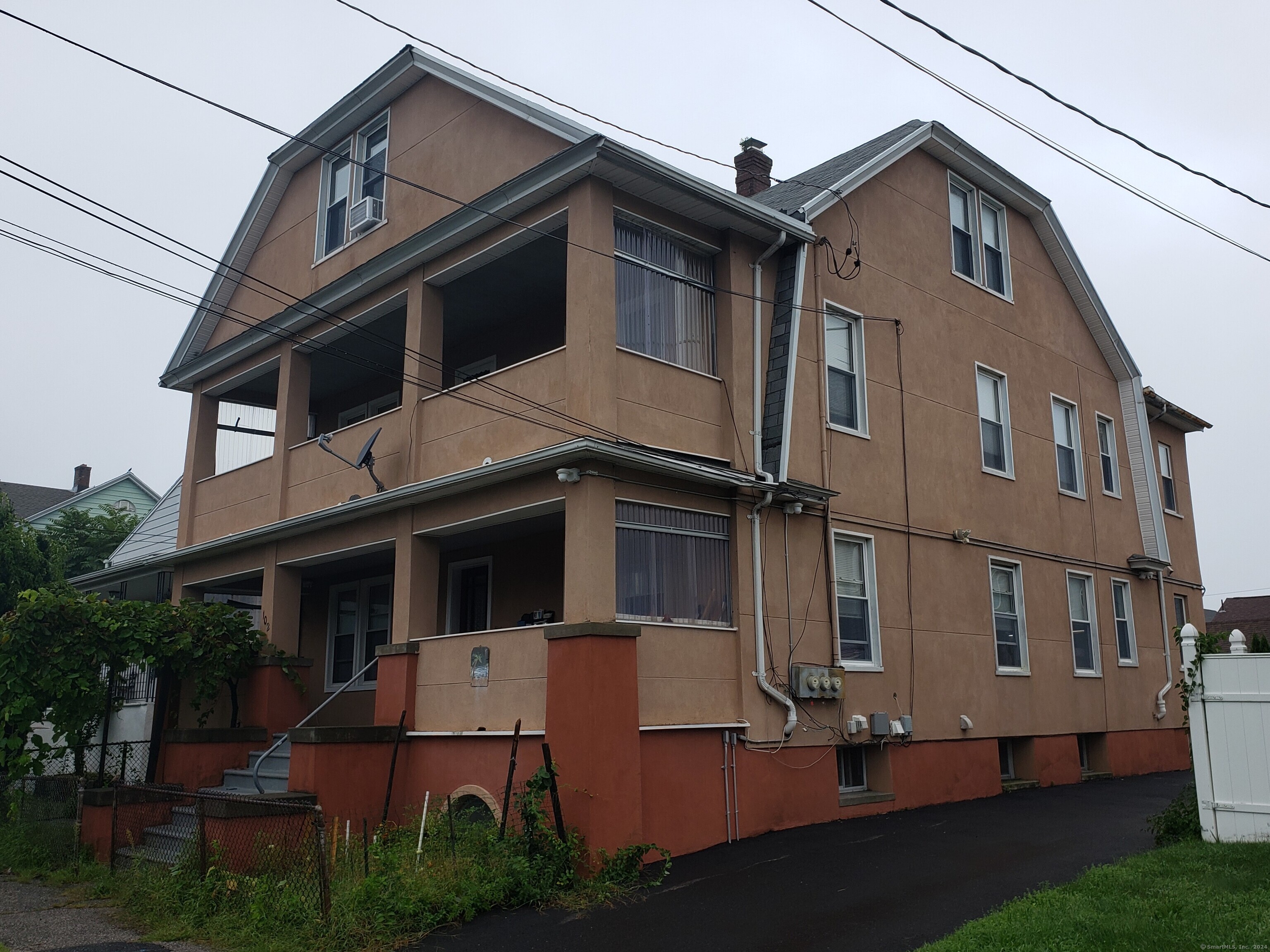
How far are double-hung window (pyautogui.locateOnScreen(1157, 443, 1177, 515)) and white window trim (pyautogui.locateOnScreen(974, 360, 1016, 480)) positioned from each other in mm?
6931

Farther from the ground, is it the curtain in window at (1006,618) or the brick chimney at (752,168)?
the brick chimney at (752,168)

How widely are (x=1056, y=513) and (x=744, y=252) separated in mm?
8323

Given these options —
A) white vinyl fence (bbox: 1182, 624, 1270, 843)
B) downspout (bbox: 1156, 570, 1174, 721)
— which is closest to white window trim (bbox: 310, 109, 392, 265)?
white vinyl fence (bbox: 1182, 624, 1270, 843)

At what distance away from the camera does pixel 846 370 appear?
15000 millimetres

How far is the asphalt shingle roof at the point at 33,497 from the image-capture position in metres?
46.9

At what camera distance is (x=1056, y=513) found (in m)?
18.5

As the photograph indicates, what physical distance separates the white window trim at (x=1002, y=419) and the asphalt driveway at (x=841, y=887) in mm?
5663

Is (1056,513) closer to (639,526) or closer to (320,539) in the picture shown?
(639,526)

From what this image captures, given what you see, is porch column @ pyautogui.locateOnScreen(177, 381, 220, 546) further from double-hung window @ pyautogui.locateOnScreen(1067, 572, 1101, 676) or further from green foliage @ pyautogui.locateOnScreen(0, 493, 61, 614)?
double-hung window @ pyautogui.locateOnScreen(1067, 572, 1101, 676)

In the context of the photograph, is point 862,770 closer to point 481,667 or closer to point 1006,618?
point 1006,618

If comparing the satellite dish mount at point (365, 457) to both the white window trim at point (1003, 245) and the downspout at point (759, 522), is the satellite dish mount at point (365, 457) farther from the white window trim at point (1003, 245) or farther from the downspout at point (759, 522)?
the white window trim at point (1003, 245)

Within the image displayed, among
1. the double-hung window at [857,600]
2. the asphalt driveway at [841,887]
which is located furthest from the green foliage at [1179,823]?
the double-hung window at [857,600]

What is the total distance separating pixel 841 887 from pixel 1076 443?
1221cm

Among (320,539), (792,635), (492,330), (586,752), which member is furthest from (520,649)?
(492,330)
